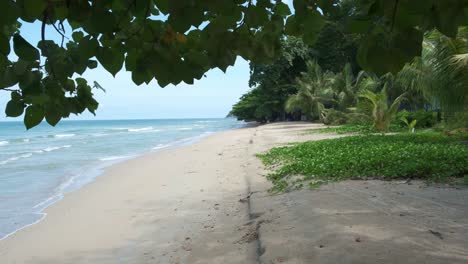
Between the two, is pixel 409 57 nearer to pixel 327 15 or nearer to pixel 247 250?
pixel 327 15

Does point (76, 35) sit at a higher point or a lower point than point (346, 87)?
lower

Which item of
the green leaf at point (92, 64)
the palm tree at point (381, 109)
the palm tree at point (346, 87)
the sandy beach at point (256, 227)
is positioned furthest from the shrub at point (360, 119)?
the green leaf at point (92, 64)

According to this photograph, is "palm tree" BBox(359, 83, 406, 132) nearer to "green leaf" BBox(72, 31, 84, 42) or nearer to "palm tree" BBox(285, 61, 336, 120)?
"palm tree" BBox(285, 61, 336, 120)

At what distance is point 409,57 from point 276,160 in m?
8.09

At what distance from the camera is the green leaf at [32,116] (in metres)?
1.42

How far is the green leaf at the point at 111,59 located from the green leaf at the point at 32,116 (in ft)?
0.88

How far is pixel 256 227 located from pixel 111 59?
325 cm

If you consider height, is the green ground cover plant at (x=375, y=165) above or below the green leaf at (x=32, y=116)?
below

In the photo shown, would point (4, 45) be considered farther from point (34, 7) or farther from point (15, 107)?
point (15, 107)

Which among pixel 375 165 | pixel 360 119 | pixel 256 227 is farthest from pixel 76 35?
pixel 360 119

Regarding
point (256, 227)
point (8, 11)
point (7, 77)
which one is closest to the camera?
point (8, 11)

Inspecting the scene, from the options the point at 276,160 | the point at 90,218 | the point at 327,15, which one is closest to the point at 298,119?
the point at 276,160

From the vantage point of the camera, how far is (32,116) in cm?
142

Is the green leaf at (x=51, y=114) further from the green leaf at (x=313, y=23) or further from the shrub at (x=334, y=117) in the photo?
the shrub at (x=334, y=117)
